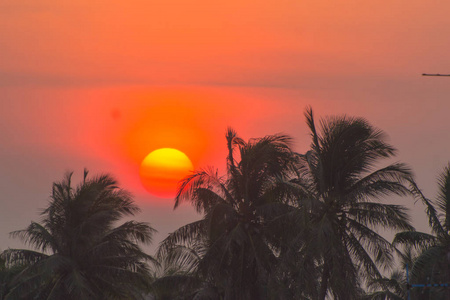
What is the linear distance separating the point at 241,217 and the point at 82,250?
31.4 ft

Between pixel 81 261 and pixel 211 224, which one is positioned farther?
pixel 81 261

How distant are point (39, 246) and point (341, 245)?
56.6 ft

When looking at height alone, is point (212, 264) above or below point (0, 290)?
below

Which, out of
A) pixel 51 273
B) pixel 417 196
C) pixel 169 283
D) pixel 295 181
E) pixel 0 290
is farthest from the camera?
pixel 0 290

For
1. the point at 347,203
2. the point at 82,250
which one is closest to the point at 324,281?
the point at 347,203

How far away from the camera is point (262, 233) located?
42281 mm

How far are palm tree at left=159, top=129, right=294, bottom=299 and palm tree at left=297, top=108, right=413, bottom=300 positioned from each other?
300 centimetres

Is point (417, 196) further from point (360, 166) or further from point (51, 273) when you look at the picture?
point (51, 273)

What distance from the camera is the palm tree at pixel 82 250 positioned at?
4681 cm

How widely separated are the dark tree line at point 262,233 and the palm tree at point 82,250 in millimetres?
58

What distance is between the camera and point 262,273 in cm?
4128

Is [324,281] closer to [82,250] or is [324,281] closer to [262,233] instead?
[262,233]

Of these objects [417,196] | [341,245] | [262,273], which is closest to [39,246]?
[262,273]

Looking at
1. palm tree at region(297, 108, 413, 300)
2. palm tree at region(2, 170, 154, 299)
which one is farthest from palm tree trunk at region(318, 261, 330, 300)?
palm tree at region(2, 170, 154, 299)
